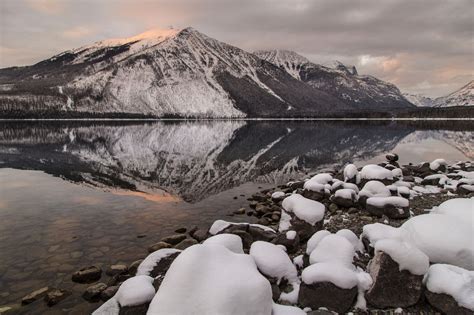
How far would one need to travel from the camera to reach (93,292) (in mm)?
12227

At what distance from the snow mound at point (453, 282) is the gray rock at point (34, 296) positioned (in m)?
12.4

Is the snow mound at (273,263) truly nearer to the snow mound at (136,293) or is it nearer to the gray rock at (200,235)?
the snow mound at (136,293)

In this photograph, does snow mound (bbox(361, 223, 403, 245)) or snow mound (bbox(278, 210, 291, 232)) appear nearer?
snow mound (bbox(361, 223, 403, 245))

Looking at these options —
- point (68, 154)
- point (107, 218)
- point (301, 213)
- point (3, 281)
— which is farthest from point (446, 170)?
point (68, 154)

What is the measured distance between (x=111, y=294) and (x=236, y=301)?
6.33m

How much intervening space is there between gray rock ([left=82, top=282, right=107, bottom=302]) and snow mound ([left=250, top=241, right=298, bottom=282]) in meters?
5.69

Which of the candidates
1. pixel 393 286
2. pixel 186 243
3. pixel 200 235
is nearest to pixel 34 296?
pixel 186 243

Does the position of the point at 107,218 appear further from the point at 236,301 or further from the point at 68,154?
the point at 68,154

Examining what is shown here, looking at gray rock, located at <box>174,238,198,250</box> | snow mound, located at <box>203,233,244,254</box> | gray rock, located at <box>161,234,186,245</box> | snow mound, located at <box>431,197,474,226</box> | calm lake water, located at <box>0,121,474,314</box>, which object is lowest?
calm lake water, located at <box>0,121,474,314</box>

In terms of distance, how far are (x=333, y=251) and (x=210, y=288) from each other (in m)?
4.86

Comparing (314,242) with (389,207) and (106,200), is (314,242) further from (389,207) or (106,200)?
(106,200)

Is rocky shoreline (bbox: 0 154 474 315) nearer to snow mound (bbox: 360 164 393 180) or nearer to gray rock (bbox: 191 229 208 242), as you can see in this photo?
gray rock (bbox: 191 229 208 242)

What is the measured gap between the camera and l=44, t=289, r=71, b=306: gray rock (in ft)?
39.0

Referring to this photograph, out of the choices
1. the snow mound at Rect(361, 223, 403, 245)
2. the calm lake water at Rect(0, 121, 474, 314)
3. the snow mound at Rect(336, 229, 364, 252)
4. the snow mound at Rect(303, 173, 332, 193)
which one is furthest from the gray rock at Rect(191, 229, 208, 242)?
the snow mound at Rect(303, 173, 332, 193)
